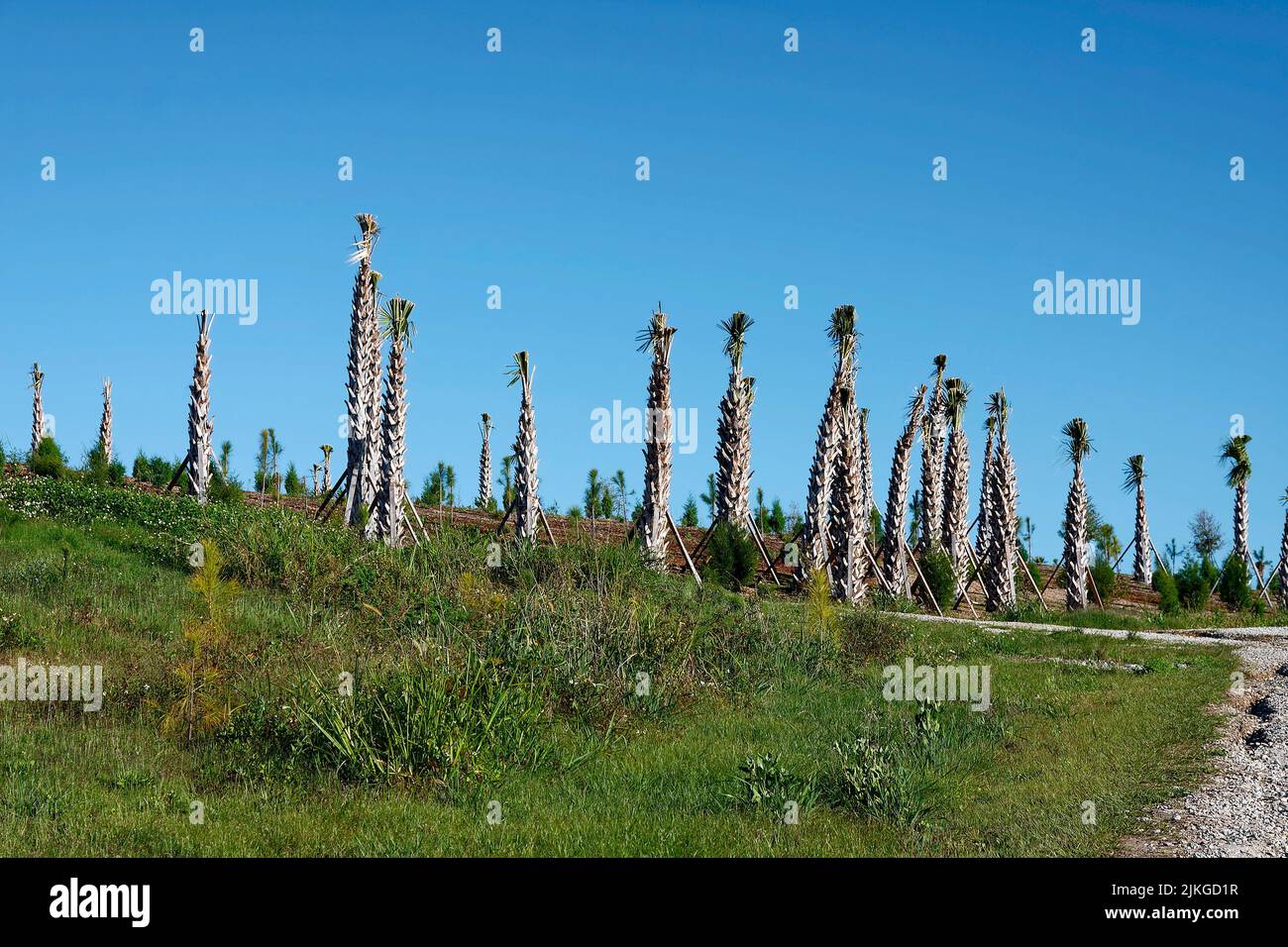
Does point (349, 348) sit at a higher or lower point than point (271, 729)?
higher

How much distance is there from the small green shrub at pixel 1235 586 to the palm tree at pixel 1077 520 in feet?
28.7

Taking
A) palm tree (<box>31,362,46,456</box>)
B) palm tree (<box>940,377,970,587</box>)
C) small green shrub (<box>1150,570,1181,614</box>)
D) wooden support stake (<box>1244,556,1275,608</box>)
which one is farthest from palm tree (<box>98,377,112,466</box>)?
wooden support stake (<box>1244,556,1275,608</box>)

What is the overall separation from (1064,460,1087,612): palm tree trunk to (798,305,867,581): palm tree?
1213 cm

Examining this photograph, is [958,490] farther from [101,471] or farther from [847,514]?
[101,471]

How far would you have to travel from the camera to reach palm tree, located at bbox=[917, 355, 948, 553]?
1620 inches

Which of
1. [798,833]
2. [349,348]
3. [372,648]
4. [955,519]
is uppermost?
[349,348]

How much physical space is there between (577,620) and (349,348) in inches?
690

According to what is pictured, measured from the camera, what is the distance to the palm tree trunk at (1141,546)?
50.1 meters

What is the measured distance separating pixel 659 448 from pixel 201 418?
13.4 m

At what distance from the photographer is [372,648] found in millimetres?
14055
